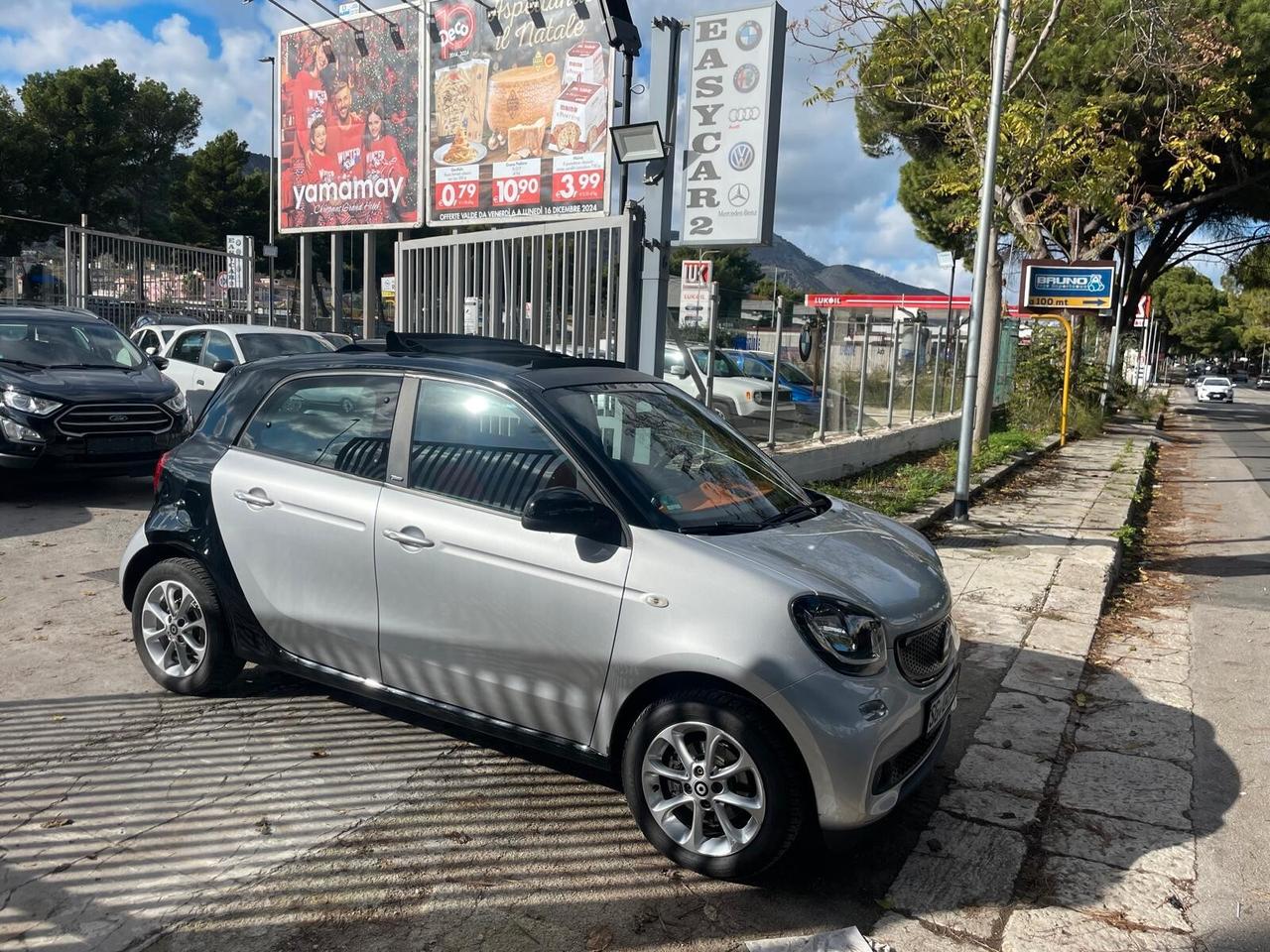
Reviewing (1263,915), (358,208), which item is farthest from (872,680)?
(358,208)

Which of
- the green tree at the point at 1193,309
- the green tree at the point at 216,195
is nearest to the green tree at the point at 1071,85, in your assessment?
the green tree at the point at 216,195

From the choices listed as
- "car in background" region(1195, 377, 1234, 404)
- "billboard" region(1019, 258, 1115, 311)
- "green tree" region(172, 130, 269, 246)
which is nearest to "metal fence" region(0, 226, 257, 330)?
"billboard" region(1019, 258, 1115, 311)

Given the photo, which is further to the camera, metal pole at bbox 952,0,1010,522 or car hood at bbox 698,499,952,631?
metal pole at bbox 952,0,1010,522

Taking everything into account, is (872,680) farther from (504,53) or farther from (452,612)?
(504,53)

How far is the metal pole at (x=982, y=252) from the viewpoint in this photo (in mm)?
9375

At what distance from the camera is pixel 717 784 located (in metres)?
3.33

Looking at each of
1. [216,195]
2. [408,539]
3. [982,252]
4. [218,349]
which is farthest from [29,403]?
[216,195]

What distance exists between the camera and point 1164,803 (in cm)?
416

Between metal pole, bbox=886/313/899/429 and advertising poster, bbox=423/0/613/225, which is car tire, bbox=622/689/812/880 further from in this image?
metal pole, bbox=886/313/899/429

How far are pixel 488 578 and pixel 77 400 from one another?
22.5ft

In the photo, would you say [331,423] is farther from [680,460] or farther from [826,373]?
[826,373]

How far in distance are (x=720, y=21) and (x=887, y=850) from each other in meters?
6.04

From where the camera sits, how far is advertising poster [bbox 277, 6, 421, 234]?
11.9 meters

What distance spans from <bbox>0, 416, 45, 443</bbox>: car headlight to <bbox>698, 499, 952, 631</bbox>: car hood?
745 cm
